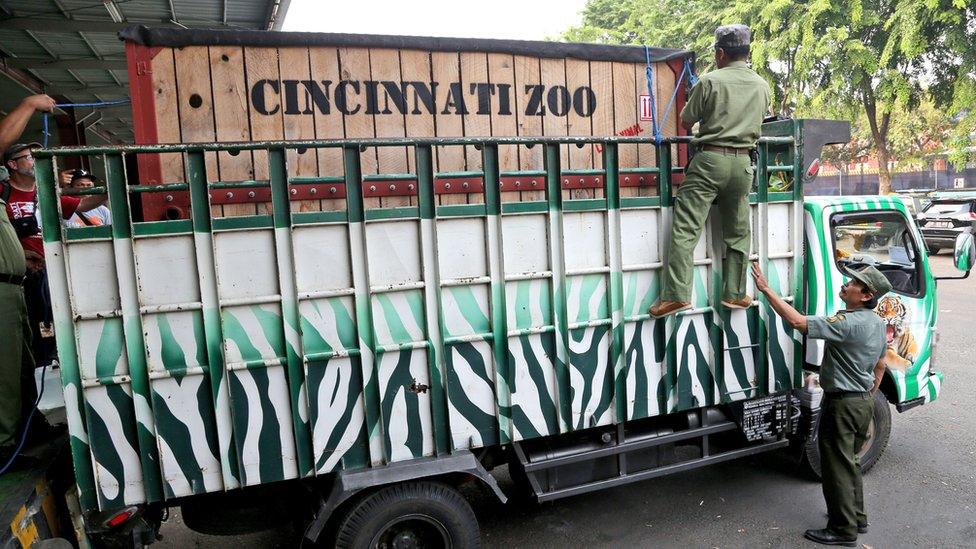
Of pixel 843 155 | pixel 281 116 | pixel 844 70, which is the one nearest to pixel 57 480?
pixel 281 116

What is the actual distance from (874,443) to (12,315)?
5.37 m

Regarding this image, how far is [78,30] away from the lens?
319 inches

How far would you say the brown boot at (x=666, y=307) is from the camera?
3.57 metres

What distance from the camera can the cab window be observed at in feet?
14.6

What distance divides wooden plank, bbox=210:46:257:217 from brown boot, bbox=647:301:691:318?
2.22m

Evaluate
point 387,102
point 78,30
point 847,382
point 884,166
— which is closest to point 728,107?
point 847,382

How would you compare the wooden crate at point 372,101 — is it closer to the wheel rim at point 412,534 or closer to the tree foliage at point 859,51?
the wheel rim at point 412,534

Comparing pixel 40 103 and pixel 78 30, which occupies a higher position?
pixel 78 30

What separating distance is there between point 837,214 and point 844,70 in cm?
1315

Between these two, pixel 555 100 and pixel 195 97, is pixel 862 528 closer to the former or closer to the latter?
pixel 555 100

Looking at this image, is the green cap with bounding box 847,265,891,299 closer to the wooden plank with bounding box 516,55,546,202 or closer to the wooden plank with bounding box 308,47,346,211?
the wooden plank with bounding box 516,55,546,202

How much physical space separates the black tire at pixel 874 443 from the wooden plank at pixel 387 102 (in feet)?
11.1

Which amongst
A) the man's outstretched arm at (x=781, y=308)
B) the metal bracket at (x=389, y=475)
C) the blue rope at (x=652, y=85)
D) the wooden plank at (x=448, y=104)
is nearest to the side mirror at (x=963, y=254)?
the man's outstretched arm at (x=781, y=308)

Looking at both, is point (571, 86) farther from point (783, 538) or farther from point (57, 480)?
point (57, 480)
